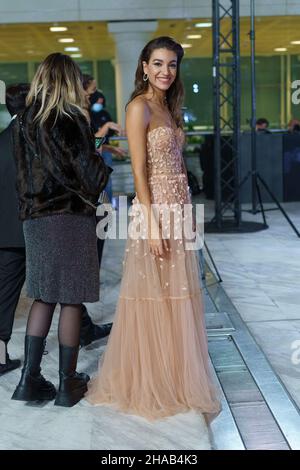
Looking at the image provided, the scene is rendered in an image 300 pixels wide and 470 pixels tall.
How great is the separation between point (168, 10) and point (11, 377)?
32.5 feet

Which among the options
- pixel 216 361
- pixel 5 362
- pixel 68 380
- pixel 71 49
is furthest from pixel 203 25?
pixel 68 380

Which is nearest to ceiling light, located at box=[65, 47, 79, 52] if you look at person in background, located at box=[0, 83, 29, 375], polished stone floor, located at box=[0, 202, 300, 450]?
polished stone floor, located at box=[0, 202, 300, 450]

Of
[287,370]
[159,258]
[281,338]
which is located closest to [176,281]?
[159,258]

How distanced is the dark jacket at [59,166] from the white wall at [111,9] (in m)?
9.66

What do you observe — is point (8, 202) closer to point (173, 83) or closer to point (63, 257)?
point (63, 257)

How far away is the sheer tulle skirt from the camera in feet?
10.2

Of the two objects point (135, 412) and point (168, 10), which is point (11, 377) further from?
point (168, 10)

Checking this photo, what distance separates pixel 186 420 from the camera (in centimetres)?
300

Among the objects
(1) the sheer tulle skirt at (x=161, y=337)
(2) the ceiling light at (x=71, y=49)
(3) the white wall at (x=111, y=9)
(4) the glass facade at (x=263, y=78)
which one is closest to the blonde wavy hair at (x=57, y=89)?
(1) the sheer tulle skirt at (x=161, y=337)

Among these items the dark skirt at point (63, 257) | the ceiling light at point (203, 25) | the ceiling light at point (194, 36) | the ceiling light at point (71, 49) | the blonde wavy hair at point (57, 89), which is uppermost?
the ceiling light at point (203, 25)

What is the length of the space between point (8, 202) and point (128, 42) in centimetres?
970

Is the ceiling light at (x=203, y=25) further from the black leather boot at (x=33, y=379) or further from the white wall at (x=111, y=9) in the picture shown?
the black leather boot at (x=33, y=379)

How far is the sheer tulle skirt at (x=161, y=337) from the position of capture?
10.2 feet

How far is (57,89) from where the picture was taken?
2.94 metres
